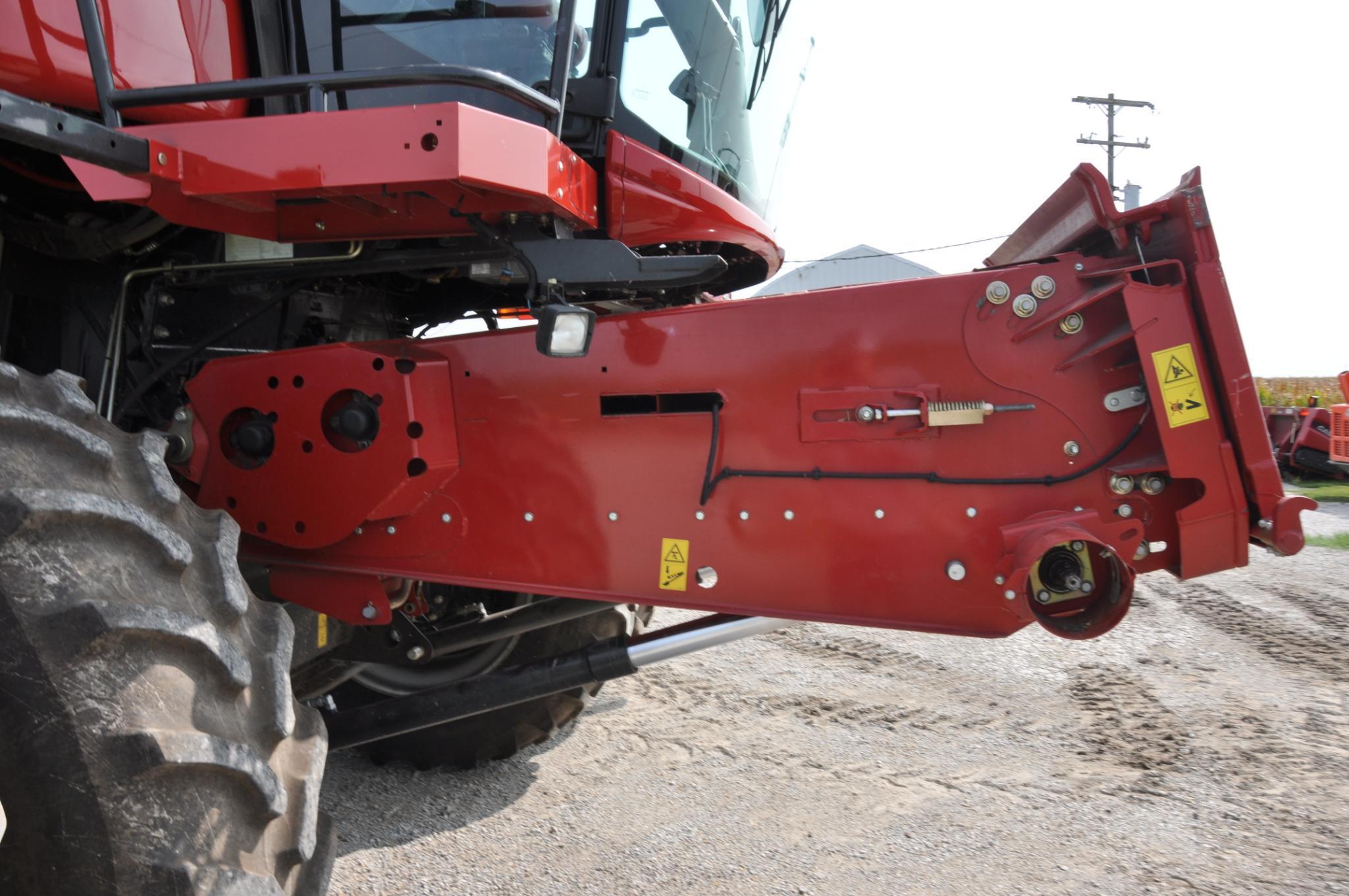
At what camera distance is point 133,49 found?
2.08m

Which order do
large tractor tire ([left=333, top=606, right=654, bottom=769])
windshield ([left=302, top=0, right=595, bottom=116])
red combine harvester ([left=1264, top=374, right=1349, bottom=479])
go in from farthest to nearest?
red combine harvester ([left=1264, top=374, right=1349, bottom=479])
large tractor tire ([left=333, top=606, right=654, bottom=769])
windshield ([left=302, top=0, right=595, bottom=116])

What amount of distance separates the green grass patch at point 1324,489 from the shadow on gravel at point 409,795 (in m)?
9.41

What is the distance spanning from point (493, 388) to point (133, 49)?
3.62 ft

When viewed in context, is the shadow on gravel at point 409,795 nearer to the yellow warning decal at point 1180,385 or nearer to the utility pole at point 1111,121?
the yellow warning decal at point 1180,385

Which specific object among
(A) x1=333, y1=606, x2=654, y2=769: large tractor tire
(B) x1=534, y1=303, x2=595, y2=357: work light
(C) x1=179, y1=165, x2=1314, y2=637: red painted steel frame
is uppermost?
(B) x1=534, y1=303, x2=595, y2=357: work light

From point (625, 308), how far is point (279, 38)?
134 centimetres

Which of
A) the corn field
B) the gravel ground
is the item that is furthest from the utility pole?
the gravel ground

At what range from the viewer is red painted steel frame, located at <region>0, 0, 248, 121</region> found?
76.4 inches

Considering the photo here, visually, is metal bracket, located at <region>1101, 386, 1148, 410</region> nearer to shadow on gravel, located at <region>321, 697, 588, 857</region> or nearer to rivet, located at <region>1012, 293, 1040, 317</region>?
rivet, located at <region>1012, 293, 1040, 317</region>

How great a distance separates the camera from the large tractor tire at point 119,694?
1.48 m

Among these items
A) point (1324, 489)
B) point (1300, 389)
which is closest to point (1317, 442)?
Result: point (1324, 489)

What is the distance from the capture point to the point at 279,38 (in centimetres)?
236

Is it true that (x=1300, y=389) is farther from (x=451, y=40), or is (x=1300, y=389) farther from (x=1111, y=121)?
(x=451, y=40)

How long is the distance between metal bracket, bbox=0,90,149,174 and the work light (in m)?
0.86
